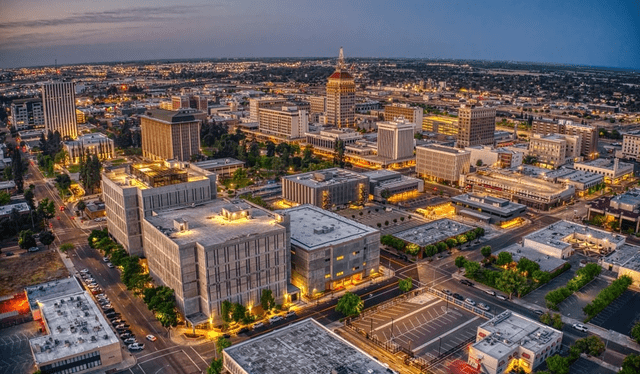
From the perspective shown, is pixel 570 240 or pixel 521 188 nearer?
pixel 570 240

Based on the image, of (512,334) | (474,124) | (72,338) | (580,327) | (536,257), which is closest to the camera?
(72,338)

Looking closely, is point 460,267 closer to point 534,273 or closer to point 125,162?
point 534,273

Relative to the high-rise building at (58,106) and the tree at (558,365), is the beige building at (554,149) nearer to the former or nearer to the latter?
the tree at (558,365)

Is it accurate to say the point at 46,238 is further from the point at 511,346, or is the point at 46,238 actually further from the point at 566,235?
the point at 566,235

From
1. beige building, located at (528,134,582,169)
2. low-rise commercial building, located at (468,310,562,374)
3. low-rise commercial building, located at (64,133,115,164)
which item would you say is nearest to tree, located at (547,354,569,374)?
low-rise commercial building, located at (468,310,562,374)

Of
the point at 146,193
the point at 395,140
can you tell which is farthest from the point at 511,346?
the point at 395,140

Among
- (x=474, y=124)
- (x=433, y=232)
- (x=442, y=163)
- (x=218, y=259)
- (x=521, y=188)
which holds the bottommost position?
(x=433, y=232)

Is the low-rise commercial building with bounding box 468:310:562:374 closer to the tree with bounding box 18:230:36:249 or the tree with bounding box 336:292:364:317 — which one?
the tree with bounding box 336:292:364:317
